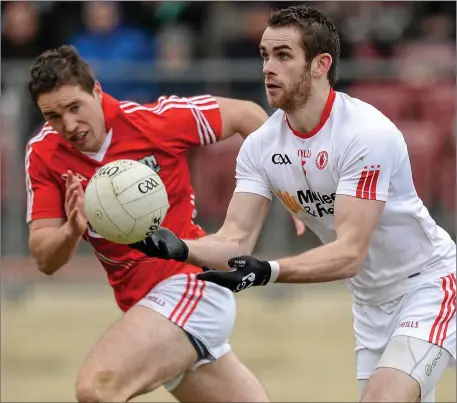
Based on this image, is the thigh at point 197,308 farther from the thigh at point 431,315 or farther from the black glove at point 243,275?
the black glove at point 243,275

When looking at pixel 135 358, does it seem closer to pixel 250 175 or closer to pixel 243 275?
pixel 250 175

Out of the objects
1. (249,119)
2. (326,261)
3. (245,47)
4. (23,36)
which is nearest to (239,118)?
(249,119)

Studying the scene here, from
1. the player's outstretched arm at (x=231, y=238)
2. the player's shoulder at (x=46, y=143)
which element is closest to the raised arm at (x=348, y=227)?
the player's outstretched arm at (x=231, y=238)

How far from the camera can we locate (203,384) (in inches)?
284

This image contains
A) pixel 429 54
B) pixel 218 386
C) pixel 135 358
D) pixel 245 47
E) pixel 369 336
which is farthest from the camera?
pixel 429 54

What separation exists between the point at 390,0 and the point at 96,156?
30.6 ft

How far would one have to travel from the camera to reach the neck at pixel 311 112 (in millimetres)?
5984

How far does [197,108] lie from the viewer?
7.28 m

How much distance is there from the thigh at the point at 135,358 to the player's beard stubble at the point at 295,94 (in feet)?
5.25

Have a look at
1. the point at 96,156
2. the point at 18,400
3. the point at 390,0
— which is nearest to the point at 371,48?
the point at 390,0

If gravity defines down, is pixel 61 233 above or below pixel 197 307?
above

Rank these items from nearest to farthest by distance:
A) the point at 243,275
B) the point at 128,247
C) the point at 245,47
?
the point at 243,275
the point at 128,247
the point at 245,47

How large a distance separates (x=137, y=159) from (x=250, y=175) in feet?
3.76

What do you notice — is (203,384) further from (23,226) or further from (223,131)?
(23,226)
